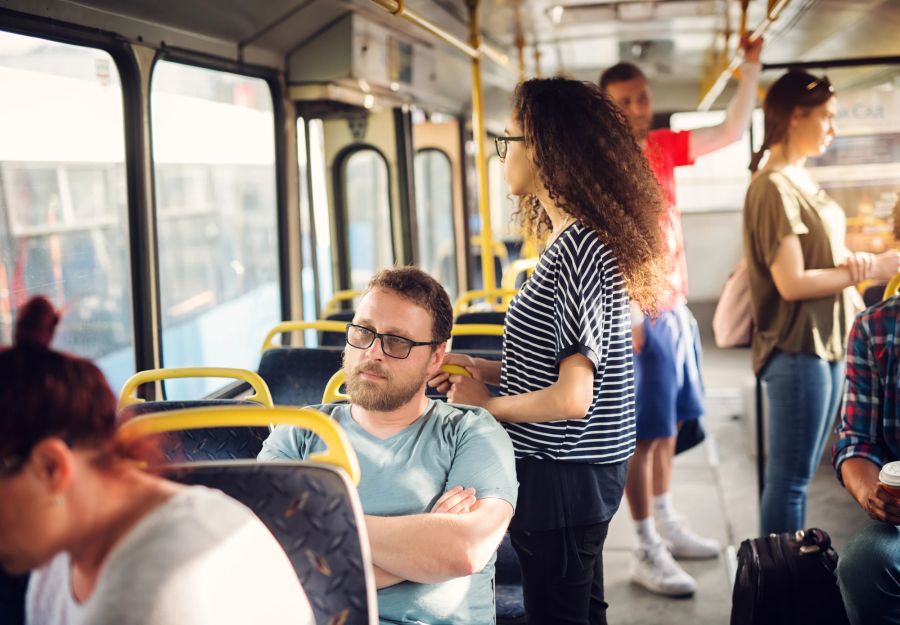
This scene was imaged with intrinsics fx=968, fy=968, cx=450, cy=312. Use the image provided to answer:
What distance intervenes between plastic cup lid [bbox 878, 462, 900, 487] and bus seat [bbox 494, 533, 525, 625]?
2.96 ft

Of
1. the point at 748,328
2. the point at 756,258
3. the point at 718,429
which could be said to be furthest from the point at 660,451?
the point at 718,429

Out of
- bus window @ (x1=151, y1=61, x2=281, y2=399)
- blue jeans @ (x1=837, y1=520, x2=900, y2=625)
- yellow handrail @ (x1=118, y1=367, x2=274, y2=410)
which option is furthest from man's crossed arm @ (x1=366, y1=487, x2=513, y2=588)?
bus window @ (x1=151, y1=61, x2=281, y2=399)

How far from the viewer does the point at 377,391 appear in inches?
76.5

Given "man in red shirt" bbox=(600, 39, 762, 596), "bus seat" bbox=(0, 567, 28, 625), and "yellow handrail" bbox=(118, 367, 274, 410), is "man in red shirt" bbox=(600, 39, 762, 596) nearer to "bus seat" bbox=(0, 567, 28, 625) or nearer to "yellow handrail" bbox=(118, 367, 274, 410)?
"yellow handrail" bbox=(118, 367, 274, 410)

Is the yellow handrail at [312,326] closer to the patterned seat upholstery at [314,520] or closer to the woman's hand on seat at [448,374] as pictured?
the woman's hand on seat at [448,374]

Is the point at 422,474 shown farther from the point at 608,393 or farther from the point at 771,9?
the point at 771,9

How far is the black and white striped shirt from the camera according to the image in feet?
6.54

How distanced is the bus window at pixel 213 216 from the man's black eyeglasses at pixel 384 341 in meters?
1.45

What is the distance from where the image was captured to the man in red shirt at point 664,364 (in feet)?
10.8

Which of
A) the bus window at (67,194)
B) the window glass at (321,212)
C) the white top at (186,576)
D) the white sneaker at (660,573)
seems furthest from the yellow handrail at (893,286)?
the window glass at (321,212)

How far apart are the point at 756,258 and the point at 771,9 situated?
47.4 inches

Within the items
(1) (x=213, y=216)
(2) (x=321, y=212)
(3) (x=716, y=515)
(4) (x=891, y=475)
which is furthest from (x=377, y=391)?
(2) (x=321, y=212)

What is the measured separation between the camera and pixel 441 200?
781 centimetres

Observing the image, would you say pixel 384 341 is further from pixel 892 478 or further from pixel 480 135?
pixel 480 135
